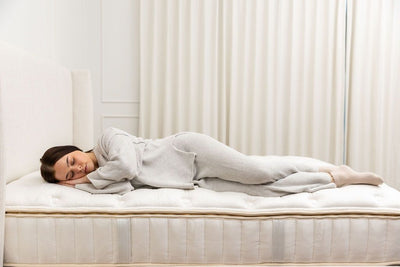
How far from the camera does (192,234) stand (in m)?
1.25

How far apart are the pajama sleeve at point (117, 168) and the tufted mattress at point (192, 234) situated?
16 centimetres

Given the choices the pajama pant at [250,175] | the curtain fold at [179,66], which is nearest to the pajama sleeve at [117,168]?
the pajama pant at [250,175]

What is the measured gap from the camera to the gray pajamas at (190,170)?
4.77ft

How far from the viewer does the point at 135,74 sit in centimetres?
319

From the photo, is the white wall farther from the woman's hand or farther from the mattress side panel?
the mattress side panel

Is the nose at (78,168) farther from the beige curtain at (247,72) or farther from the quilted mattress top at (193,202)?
the beige curtain at (247,72)

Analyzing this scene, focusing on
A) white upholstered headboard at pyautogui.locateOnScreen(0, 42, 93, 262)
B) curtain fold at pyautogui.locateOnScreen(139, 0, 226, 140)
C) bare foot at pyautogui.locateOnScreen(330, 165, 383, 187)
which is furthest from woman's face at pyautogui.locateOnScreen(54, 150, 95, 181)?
curtain fold at pyautogui.locateOnScreen(139, 0, 226, 140)

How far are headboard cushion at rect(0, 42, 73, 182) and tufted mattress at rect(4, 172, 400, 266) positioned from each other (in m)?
0.24

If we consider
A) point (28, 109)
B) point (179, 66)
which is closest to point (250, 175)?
point (28, 109)

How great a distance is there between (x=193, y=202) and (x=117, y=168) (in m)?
0.34

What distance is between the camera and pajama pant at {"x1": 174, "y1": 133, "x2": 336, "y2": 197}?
147 centimetres

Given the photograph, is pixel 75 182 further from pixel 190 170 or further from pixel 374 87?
pixel 374 87

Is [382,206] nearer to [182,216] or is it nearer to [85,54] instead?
[182,216]

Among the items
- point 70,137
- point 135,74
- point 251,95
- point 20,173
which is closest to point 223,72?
point 251,95
